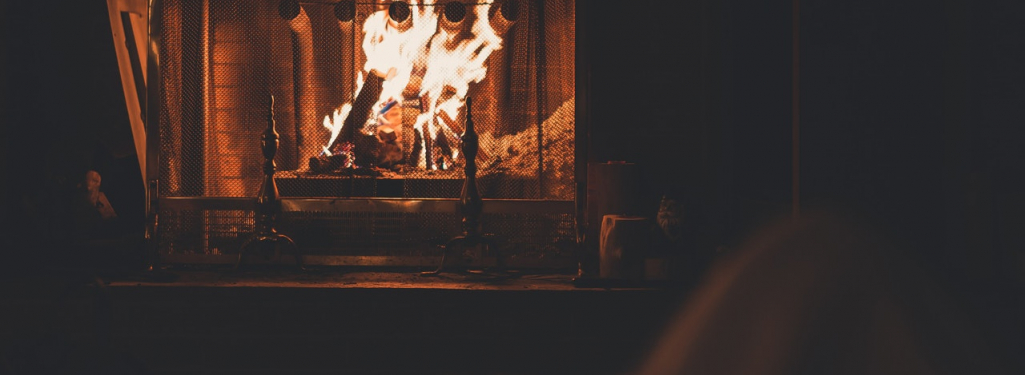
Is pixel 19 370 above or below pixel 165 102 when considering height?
below

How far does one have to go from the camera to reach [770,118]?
4.36 m

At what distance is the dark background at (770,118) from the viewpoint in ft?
11.5

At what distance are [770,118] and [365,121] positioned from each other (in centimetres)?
212

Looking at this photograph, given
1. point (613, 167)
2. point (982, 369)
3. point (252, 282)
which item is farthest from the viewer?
point (613, 167)

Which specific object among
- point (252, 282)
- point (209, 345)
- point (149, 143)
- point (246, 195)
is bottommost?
point (209, 345)

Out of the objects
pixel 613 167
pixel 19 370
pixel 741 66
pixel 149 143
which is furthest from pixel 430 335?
pixel 741 66

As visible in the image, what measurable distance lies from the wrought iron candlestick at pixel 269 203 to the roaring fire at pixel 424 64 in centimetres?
35

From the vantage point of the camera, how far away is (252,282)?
3.73 m

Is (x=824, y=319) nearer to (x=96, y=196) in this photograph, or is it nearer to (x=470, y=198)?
(x=470, y=198)

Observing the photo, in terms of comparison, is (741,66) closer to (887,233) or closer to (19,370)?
(887,233)

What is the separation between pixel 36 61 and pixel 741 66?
12.7ft

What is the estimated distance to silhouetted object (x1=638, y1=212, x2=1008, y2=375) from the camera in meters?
3.15

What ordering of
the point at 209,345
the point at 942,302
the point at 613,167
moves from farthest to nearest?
the point at 613,167 < the point at 209,345 < the point at 942,302

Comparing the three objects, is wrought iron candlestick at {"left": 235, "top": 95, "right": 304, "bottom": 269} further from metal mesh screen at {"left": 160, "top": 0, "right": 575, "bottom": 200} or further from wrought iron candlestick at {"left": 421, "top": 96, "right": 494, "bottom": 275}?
wrought iron candlestick at {"left": 421, "top": 96, "right": 494, "bottom": 275}
